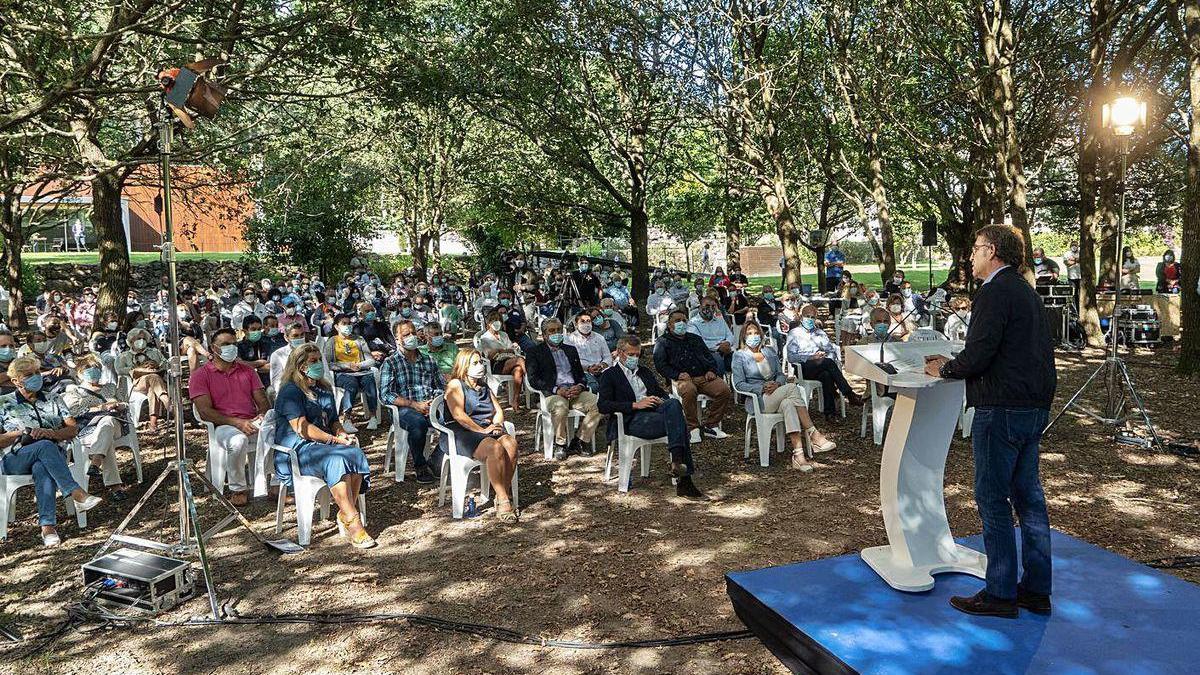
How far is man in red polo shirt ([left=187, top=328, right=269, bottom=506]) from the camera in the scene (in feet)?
21.8

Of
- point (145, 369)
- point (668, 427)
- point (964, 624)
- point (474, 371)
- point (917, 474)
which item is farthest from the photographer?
point (145, 369)

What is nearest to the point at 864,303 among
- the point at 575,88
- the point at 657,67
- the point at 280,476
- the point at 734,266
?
the point at 734,266

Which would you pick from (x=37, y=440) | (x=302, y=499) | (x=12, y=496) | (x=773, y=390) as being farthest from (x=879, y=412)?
(x=12, y=496)

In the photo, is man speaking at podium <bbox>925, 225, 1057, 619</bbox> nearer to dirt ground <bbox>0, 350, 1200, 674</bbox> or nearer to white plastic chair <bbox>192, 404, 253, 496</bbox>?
dirt ground <bbox>0, 350, 1200, 674</bbox>

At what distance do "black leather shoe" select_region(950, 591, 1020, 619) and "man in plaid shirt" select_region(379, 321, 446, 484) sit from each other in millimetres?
4395

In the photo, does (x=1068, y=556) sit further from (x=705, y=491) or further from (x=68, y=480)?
(x=68, y=480)

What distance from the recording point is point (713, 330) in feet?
Result: 32.7

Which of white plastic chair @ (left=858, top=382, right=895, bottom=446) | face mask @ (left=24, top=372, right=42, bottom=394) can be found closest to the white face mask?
face mask @ (left=24, top=372, right=42, bottom=394)

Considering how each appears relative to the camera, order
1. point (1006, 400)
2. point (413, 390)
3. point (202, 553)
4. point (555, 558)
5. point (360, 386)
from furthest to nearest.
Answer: point (360, 386)
point (413, 390)
point (555, 558)
point (202, 553)
point (1006, 400)

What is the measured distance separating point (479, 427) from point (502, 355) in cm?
392

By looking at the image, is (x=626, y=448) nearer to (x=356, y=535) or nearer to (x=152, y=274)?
(x=356, y=535)

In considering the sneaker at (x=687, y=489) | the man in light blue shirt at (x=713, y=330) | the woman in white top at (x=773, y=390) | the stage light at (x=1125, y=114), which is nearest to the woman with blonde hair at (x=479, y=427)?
the sneaker at (x=687, y=489)

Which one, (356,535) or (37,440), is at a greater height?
(37,440)

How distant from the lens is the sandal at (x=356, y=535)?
5648 millimetres
